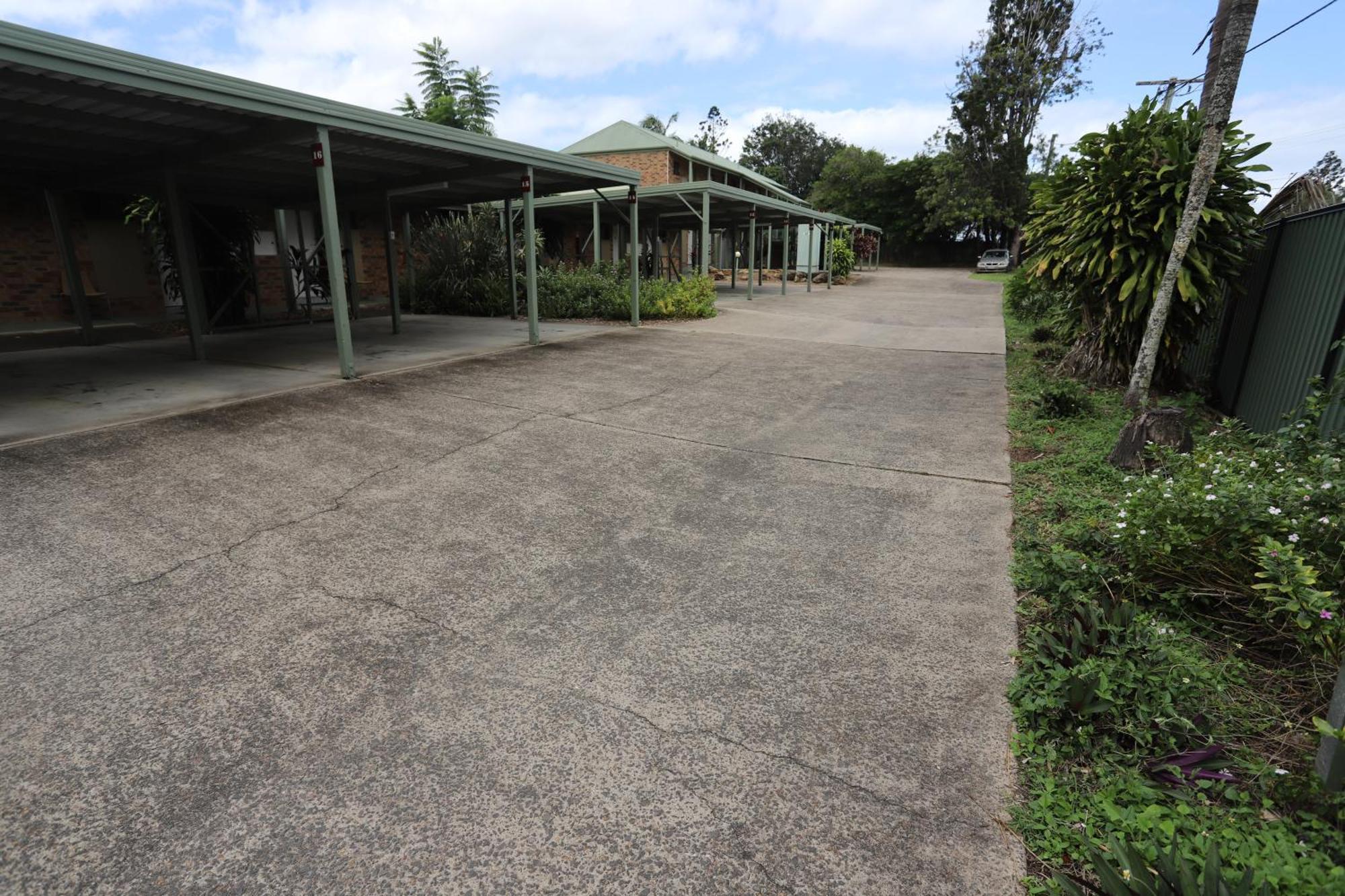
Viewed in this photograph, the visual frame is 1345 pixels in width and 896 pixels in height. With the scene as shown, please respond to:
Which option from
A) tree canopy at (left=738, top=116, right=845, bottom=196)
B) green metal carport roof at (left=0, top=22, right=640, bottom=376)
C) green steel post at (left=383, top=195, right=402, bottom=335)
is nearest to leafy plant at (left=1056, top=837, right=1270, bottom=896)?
green metal carport roof at (left=0, top=22, right=640, bottom=376)

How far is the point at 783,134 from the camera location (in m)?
67.4

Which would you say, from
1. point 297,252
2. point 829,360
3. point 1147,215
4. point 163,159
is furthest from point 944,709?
point 297,252

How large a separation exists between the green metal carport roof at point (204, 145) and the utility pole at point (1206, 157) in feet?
25.7

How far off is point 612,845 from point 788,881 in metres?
0.50

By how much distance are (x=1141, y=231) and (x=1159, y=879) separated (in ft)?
22.6

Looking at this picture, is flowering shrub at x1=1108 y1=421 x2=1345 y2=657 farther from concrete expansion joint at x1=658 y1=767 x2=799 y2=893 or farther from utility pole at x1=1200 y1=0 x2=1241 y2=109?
utility pole at x1=1200 y1=0 x2=1241 y2=109

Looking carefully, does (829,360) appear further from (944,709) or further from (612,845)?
(612,845)

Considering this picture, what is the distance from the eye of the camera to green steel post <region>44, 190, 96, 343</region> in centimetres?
1016

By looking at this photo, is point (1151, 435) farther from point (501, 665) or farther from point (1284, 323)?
point (501, 665)

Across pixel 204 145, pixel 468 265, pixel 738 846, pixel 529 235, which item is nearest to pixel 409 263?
pixel 468 265

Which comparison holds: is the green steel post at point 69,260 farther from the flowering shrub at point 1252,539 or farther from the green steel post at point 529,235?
the flowering shrub at point 1252,539

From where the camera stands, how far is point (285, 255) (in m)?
14.6

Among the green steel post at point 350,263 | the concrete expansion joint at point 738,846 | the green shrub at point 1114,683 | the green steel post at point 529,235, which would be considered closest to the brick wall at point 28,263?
the green steel post at point 350,263

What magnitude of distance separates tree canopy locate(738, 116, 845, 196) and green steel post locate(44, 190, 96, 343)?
2509 inches
